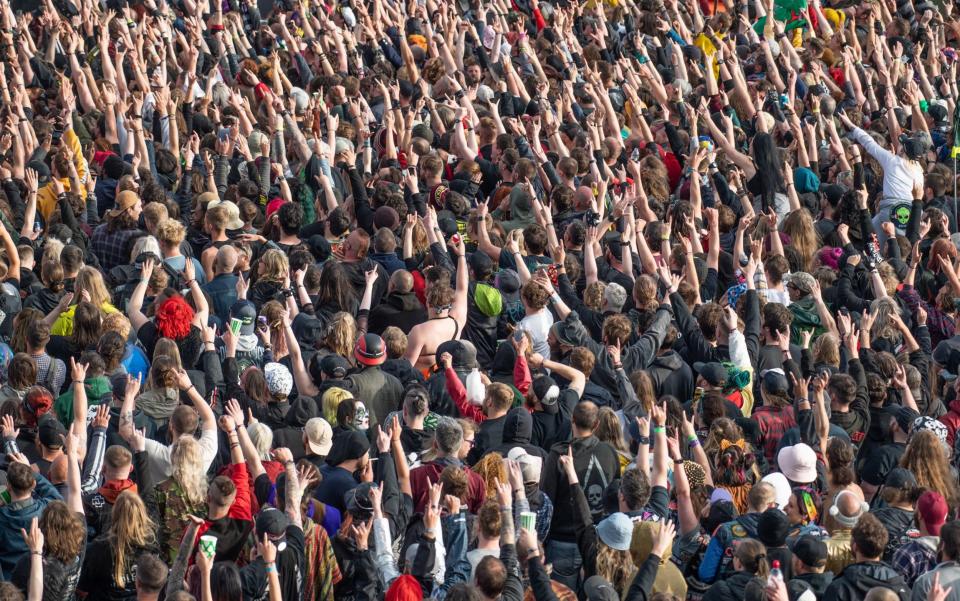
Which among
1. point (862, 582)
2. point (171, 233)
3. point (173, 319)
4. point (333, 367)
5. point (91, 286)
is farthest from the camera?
point (171, 233)

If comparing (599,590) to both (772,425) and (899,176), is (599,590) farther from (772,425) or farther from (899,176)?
(899,176)

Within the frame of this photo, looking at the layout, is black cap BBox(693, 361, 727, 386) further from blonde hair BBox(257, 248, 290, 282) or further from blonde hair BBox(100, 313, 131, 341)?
blonde hair BBox(100, 313, 131, 341)

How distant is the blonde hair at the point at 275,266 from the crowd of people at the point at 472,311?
2 centimetres

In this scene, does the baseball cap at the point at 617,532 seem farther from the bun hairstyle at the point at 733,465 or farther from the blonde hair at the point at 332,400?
the blonde hair at the point at 332,400

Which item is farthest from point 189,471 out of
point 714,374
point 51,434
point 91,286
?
point 714,374

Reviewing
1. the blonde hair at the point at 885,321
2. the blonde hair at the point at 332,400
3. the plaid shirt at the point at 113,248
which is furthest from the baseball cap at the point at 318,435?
the blonde hair at the point at 885,321

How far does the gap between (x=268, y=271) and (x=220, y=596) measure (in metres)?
4.12

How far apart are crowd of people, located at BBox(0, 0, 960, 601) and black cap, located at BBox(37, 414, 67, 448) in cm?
2

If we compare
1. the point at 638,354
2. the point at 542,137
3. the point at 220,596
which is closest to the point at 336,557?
the point at 220,596

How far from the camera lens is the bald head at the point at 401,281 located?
11.6 meters

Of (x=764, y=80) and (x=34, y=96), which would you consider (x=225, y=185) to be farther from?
(x=764, y=80)

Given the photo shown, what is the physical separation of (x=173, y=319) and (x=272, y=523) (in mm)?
3394

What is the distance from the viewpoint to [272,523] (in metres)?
7.92

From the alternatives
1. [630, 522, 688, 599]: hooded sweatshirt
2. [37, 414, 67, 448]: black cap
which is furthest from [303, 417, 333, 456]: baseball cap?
[630, 522, 688, 599]: hooded sweatshirt
